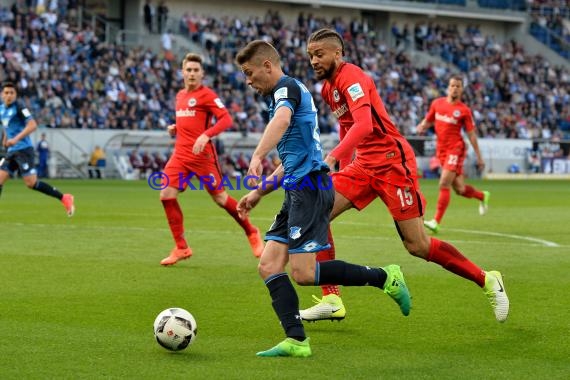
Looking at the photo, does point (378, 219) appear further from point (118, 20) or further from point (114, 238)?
point (118, 20)

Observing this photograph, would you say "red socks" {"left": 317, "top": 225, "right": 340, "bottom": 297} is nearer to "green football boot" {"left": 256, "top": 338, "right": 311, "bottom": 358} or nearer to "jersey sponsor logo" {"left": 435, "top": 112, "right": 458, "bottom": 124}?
"green football boot" {"left": 256, "top": 338, "right": 311, "bottom": 358}

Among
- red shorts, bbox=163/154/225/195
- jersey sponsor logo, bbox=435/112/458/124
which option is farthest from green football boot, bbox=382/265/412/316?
jersey sponsor logo, bbox=435/112/458/124

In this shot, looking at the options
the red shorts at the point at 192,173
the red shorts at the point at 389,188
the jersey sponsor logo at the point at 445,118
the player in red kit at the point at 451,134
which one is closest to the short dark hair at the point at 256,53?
the red shorts at the point at 389,188

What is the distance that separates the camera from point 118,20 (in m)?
49.9

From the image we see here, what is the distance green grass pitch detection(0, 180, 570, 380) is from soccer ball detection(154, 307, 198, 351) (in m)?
0.08

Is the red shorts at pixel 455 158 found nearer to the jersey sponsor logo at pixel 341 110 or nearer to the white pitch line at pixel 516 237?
the white pitch line at pixel 516 237

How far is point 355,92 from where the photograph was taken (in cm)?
777

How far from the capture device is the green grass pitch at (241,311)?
6422 mm

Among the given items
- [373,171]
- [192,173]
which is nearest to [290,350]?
[373,171]

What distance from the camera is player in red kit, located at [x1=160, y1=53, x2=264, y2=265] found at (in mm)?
12523

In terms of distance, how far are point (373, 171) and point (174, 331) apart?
2.48 meters

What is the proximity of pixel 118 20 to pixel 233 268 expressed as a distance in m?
39.8

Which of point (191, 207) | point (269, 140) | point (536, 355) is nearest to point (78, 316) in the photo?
point (269, 140)

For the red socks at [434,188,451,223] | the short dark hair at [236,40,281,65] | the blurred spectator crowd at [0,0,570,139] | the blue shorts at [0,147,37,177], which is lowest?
the blurred spectator crowd at [0,0,570,139]
